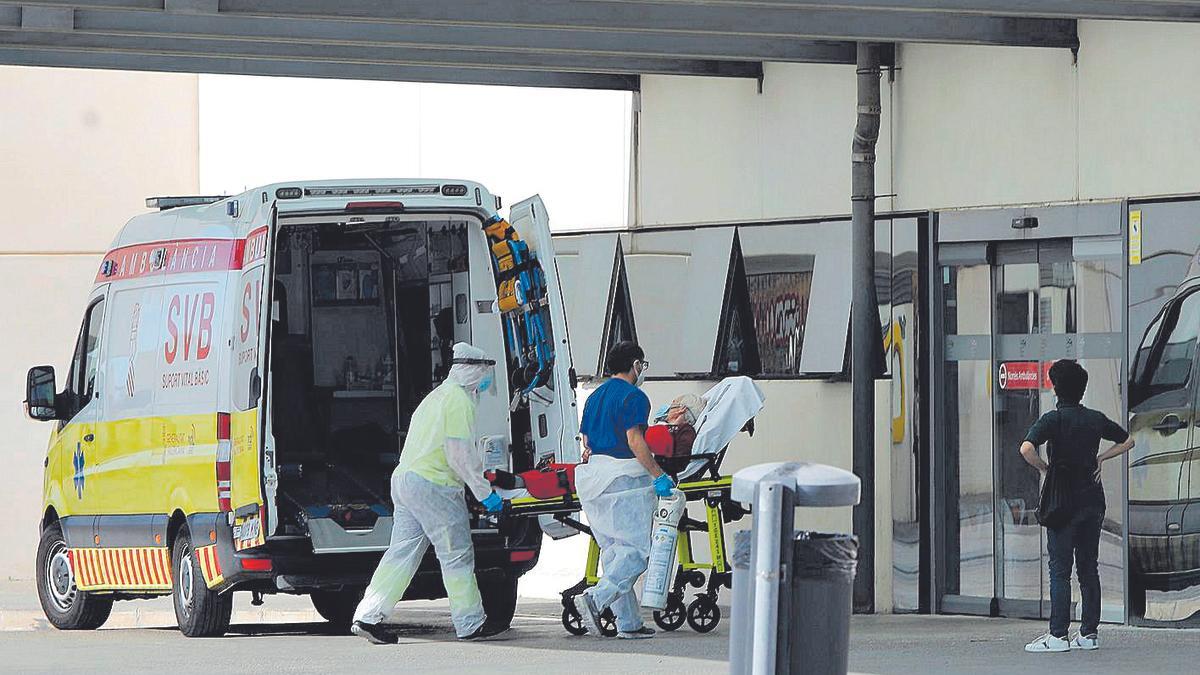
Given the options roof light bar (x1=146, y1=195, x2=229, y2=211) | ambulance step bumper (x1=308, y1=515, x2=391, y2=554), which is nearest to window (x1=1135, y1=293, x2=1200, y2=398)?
ambulance step bumper (x1=308, y1=515, x2=391, y2=554)

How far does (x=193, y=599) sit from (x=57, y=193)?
7.62 metres

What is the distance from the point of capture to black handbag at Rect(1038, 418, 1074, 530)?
37.2ft

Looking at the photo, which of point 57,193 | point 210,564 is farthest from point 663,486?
point 57,193

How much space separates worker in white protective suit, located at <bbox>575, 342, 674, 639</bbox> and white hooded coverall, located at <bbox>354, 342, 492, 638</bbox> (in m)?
0.62

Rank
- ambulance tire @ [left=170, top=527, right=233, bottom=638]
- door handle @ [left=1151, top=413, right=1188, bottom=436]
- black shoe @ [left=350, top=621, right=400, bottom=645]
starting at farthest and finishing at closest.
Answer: door handle @ [left=1151, top=413, right=1188, bottom=436]
ambulance tire @ [left=170, top=527, right=233, bottom=638]
black shoe @ [left=350, top=621, right=400, bottom=645]

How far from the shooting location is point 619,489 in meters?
12.1

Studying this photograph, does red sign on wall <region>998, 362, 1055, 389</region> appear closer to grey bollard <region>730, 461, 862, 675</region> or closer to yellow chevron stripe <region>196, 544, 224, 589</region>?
yellow chevron stripe <region>196, 544, 224, 589</region>

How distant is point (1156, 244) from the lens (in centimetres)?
1294

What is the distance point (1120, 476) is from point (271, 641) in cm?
524

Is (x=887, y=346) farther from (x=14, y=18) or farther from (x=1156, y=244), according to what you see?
(x=14, y=18)

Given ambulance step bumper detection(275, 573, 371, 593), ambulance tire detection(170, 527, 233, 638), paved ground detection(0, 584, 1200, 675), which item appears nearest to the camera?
paved ground detection(0, 584, 1200, 675)

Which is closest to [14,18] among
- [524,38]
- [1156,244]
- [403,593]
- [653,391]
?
[524,38]

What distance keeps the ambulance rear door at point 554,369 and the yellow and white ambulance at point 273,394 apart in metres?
0.01

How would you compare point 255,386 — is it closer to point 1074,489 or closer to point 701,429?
point 701,429
